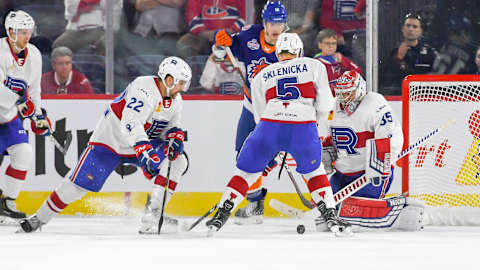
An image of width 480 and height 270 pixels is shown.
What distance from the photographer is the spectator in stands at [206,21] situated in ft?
19.0

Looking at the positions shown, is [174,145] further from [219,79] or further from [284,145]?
[219,79]

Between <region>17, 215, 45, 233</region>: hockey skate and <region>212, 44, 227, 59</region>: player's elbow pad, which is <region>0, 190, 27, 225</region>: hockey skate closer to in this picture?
<region>17, 215, 45, 233</region>: hockey skate

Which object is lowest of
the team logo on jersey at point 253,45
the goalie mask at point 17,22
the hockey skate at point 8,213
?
the hockey skate at point 8,213

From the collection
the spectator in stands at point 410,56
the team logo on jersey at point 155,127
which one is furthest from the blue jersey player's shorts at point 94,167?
the spectator in stands at point 410,56

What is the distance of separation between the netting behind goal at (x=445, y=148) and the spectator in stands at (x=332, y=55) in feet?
1.73

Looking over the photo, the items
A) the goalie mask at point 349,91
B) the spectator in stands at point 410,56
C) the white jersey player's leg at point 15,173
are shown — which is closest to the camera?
the goalie mask at point 349,91

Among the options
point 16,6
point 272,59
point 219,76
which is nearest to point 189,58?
point 219,76

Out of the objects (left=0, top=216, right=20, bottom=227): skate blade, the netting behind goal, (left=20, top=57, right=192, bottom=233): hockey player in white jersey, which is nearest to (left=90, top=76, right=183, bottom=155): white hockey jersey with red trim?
(left=20, top=57, right=192, bottom=233): hockey player in white jersey

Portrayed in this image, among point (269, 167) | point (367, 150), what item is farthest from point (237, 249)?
point (269, 167)

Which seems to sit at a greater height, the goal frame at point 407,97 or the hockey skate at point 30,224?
the goal frame at point 407,97

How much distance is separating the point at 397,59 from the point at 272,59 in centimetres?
89

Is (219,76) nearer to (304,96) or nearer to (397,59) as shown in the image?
(397,59)

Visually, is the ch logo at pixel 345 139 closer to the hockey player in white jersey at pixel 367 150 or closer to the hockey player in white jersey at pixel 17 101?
the hockey player in white jersey at pixel 367 150

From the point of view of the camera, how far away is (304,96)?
4363 mm
